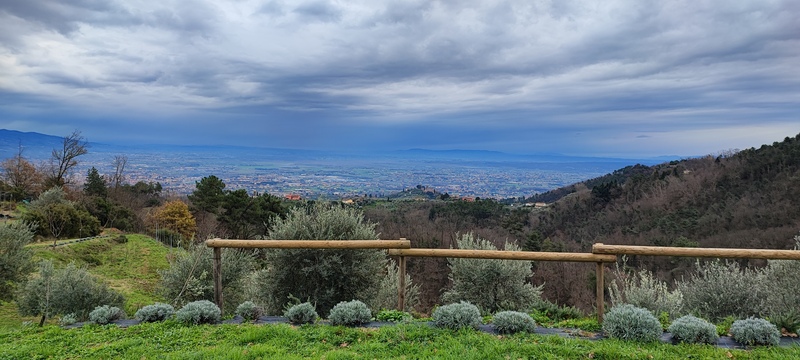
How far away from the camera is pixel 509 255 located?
5.76 metres

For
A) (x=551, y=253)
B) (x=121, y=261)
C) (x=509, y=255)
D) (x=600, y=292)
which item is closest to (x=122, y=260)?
(x=121, y=261)

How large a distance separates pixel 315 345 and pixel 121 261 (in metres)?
17.3

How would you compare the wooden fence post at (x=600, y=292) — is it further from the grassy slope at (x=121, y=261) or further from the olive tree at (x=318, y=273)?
the grassy slope at (x=121, y=261)

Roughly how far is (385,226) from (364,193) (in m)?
24.3

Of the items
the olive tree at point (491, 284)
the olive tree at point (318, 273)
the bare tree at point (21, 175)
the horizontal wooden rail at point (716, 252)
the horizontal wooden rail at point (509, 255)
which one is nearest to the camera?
the horizontal wooden rail at point (716, 252)

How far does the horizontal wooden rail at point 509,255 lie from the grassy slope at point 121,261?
9153 millimetres

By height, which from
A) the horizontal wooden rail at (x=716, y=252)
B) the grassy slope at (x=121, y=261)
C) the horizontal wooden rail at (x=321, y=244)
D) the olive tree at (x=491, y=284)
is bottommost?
the grassy slope at (x=121, y=261)

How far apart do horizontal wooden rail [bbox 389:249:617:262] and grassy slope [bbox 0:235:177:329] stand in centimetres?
915

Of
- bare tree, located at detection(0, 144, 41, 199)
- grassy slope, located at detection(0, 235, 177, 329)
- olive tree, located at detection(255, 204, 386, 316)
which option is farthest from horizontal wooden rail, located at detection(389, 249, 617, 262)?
bare tree, located at detection(0, 144, 41, 199)

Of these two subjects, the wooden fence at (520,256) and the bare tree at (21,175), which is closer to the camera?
the wooden fence at (520,256)

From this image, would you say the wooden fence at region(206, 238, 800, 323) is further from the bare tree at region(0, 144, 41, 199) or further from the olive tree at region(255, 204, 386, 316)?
the bare tree at region(0, 144, 41, 199)

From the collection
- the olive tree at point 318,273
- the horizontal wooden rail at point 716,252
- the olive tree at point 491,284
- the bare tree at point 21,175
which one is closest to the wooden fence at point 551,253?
the horizontal wooden rail at point 716,252

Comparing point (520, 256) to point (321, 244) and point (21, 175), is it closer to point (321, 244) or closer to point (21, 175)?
point (321, 244)

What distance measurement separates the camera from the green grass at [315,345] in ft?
14.8
